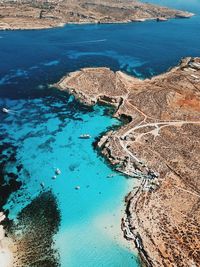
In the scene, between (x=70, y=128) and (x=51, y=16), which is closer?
(x=70, y=128)

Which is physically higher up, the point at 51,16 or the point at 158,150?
the point at 158,150

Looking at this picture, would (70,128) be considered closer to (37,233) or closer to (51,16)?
(37,233)

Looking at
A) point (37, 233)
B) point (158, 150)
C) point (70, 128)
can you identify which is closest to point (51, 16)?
point (70, 128)

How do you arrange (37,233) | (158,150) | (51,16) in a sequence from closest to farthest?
(37,233) < (158,150) < (51,16)

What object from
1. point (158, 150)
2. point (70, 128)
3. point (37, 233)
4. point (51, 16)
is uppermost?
point (37, 233)

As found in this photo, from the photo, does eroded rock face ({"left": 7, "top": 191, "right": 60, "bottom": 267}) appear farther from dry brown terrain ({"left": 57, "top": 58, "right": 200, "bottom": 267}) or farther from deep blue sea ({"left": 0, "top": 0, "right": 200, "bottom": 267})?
dry brown terrain ({"left": 57, "top": 58, "right": 200, "bottom": 267})

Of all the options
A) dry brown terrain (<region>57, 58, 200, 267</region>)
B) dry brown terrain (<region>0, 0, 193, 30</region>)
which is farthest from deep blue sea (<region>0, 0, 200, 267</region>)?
dry brown terrain (<region>0, 0, 193, 30</region>)

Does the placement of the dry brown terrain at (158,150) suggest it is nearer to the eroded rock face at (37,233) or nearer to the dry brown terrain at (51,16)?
the eroded rock face at (37,233)
